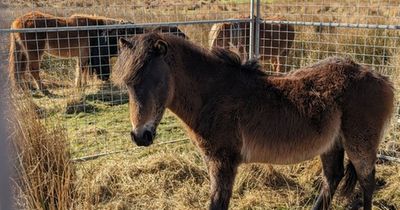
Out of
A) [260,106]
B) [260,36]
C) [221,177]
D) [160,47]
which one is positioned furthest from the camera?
[260,36]

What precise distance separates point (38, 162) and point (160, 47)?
4.30 feet

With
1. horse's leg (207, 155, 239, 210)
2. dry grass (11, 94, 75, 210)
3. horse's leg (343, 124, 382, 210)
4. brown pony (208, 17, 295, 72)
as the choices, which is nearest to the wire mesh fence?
brown pony (208, 17, 295, 72)

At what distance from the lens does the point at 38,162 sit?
3.22m

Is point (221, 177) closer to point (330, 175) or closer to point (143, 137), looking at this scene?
point (143, 137)

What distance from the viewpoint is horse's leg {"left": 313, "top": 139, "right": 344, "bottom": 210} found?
3.76 metres

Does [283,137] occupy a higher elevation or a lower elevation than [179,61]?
lower

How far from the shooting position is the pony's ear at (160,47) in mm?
2901

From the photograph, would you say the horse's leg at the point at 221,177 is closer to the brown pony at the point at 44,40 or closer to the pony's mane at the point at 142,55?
the pony's mane at the point at 142,55

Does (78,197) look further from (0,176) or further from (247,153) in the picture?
(0,176)

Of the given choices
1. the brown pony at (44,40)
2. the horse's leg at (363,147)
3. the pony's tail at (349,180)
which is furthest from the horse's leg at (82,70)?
the horse's leg at (363,147)

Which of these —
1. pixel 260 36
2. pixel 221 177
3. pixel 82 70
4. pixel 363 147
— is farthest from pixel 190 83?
pixel 82 70

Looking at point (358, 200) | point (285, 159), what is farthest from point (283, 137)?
point (358, 200)

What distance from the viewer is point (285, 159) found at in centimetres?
338

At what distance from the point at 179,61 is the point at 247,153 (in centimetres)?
89
